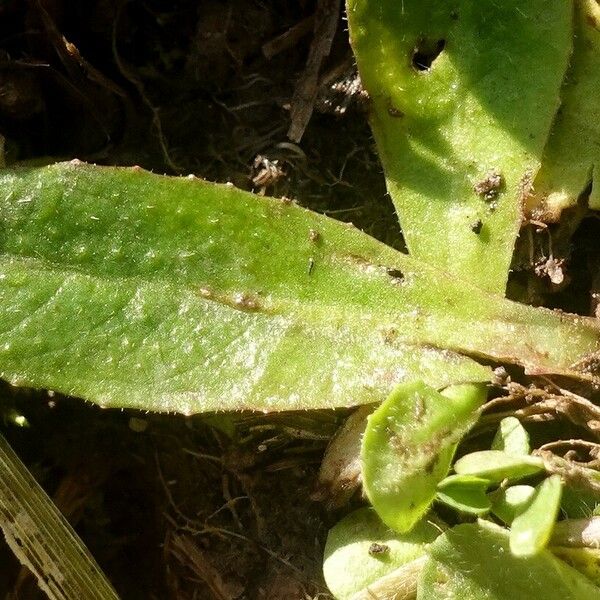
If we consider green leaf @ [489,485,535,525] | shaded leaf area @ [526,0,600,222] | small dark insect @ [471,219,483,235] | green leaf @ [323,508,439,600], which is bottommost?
green leaf @ [323,508,439,600]

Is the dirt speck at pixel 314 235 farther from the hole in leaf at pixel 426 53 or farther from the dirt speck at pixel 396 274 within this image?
the hole in leaf at pixel 426 53

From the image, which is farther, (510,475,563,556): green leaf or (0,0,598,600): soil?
(0,0,598,600): soil

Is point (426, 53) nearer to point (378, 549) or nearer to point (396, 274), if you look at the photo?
point (396, 274)

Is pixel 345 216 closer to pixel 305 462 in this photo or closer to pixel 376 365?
pixel 376 365

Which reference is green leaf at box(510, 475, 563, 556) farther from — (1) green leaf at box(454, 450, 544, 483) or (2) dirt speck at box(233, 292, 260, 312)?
(2) dirt speck at box(233, 292, 260, 312)

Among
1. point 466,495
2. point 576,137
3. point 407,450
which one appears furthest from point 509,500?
point 576,137

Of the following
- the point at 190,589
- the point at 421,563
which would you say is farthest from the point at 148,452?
the point at 421,563

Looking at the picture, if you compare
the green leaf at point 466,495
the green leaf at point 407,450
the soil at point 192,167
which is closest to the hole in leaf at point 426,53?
the soil at point 192,167

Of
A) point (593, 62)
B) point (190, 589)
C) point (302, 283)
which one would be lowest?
point (190, 589)

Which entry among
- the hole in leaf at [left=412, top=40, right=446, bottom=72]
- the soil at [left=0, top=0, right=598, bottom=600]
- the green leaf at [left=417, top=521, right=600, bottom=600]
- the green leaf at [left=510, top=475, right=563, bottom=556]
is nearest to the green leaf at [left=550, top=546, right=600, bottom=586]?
the green leaf at [left=417, top=521, right=600, bottom=600]
